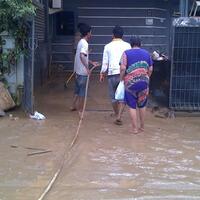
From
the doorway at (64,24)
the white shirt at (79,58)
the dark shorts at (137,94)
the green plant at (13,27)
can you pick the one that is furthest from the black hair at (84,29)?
the doorway at (64,24)

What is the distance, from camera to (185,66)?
10.1 m

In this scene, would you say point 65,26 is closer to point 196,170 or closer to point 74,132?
point 74,132

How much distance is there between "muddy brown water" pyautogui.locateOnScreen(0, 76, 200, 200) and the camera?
5676mm

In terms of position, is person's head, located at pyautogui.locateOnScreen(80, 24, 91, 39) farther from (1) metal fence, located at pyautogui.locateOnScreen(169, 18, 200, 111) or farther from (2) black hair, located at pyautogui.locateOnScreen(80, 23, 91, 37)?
(1) metal fence, located at pyautogui.locateOnScreen(169, 18, 200, 111)

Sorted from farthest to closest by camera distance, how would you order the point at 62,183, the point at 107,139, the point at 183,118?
the point at 183,118
the point at 107,139
the point at 62,183

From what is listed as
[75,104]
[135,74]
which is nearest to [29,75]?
[75,104]

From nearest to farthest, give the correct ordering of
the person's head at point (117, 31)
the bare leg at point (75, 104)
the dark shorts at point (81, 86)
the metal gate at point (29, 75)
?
the person's head at point (117, 31) < the metal gate at point (29, 75) < the dark shorts at point (81, 86) < the bare leg at point (75, 104)

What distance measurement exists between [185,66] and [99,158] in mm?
3840

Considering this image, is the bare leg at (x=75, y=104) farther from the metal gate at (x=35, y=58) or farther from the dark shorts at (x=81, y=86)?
the metal gate at (x=35, y=58)

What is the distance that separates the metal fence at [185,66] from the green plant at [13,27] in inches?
113

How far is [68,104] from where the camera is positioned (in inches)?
434

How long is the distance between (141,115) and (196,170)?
2269 millimetres

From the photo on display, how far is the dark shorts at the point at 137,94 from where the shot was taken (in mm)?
8484

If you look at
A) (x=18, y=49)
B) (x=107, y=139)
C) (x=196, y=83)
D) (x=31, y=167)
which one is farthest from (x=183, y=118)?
(x=31, y=167)
